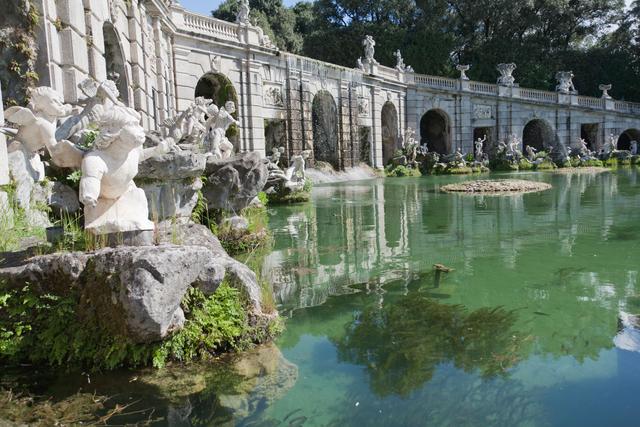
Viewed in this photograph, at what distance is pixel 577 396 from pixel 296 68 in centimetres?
2209

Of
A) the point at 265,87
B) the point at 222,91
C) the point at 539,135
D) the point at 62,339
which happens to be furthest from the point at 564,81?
the point at 62,339

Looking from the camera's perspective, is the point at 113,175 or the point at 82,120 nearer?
the point at 113,175

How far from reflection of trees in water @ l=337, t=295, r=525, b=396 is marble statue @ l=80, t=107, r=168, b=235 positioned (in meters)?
2.15

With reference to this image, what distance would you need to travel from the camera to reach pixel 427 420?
3.37 m

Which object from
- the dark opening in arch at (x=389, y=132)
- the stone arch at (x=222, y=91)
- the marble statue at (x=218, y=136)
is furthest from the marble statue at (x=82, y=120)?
the dark opening in arch at (x=389, y=132)

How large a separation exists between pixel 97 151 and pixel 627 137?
43.9 meters

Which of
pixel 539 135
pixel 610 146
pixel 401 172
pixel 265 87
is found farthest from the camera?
pixel 539 135

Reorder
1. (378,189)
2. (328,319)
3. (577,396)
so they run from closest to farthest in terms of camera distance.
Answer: (577,396), (328,319), (378,189)

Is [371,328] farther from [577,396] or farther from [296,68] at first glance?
[296,68]

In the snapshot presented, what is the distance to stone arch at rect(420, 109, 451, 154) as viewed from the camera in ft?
111

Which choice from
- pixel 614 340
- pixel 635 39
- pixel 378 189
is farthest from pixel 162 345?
pixel 635 39

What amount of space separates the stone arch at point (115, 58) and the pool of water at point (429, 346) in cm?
696

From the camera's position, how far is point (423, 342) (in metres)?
4.53

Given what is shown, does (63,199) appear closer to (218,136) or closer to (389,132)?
(218,136)
